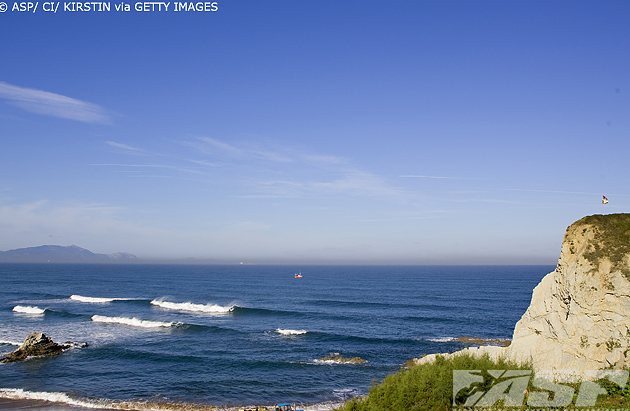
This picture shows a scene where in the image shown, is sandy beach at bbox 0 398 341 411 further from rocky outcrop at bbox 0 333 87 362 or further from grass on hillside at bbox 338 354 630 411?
grass on hillside at bbox 338 354 630 411

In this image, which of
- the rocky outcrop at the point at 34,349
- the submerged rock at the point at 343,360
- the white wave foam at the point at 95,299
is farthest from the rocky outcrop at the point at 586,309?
the white wave foam at the point at 95,299

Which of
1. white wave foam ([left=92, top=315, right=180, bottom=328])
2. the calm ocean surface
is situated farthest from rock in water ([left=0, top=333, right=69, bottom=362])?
white wave foam ([left=92, top=315, right=180, bottom=328])

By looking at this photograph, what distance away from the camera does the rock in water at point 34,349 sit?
33500 millimetres

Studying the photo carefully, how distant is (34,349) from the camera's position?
34.3 meters

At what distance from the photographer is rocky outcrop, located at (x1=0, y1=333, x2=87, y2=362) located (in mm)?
33469

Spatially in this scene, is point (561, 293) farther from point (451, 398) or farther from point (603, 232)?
point (451, 398)

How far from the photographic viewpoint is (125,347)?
123 ft

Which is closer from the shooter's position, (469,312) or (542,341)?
(542,341)

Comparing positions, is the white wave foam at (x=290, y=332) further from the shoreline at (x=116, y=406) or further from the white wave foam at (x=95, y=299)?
the white wave foam at (x=95, y=299)

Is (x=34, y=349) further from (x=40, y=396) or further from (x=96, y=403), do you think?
(x=96, y=403)

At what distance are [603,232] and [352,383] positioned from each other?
713 inches

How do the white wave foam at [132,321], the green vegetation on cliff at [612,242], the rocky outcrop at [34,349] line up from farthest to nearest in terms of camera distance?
1. the white wave foam at [132,321]
2. the rocky outcrop at [34,349]
3. the green vegetation on cliff at [612,242]

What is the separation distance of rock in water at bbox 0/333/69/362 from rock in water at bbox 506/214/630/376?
36326mm

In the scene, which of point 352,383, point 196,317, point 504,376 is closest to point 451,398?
point 504,376
